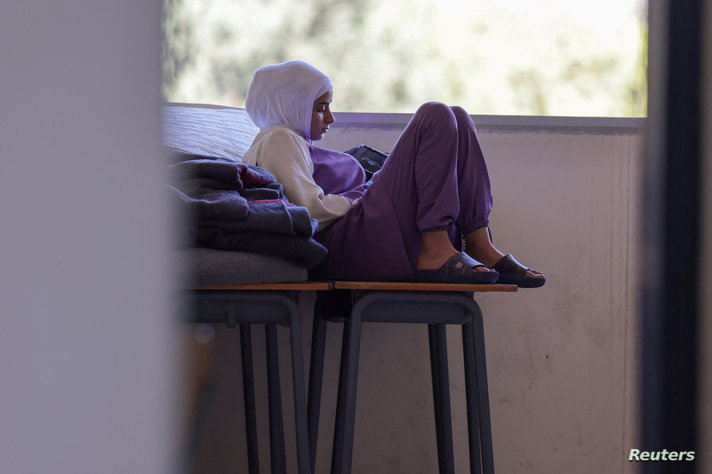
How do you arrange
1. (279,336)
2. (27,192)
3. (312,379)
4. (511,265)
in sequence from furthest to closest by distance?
(279,336) < (312,379) < (511,265) < (27,192)

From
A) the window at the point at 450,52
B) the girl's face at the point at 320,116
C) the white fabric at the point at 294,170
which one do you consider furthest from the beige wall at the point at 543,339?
the white fabric at the point at 294,170

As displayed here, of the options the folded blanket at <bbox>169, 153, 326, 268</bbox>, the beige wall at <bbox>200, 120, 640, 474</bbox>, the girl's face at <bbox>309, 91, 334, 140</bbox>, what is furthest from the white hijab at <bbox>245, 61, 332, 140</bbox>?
the folded blanket at <bbox>169, 153, 326, 268</bbox>

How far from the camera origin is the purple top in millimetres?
1542

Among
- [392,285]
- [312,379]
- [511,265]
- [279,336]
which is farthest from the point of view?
[279,336]

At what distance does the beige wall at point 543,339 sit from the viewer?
5.87ft

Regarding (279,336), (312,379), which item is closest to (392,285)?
(312,379)

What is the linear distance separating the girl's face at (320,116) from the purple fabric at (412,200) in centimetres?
26

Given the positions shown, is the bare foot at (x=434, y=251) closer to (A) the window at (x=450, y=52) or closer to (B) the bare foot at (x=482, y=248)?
(B) the bare foot at (x=482, y=248)

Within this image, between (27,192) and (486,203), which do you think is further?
(486,203)

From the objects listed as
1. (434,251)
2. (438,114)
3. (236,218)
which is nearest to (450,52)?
(438,114)

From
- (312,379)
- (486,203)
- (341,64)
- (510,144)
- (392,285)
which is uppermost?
(341,64)

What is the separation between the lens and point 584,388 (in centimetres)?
182

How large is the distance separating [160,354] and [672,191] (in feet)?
0.70

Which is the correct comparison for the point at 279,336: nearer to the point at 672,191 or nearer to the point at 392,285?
the point at 392,285
